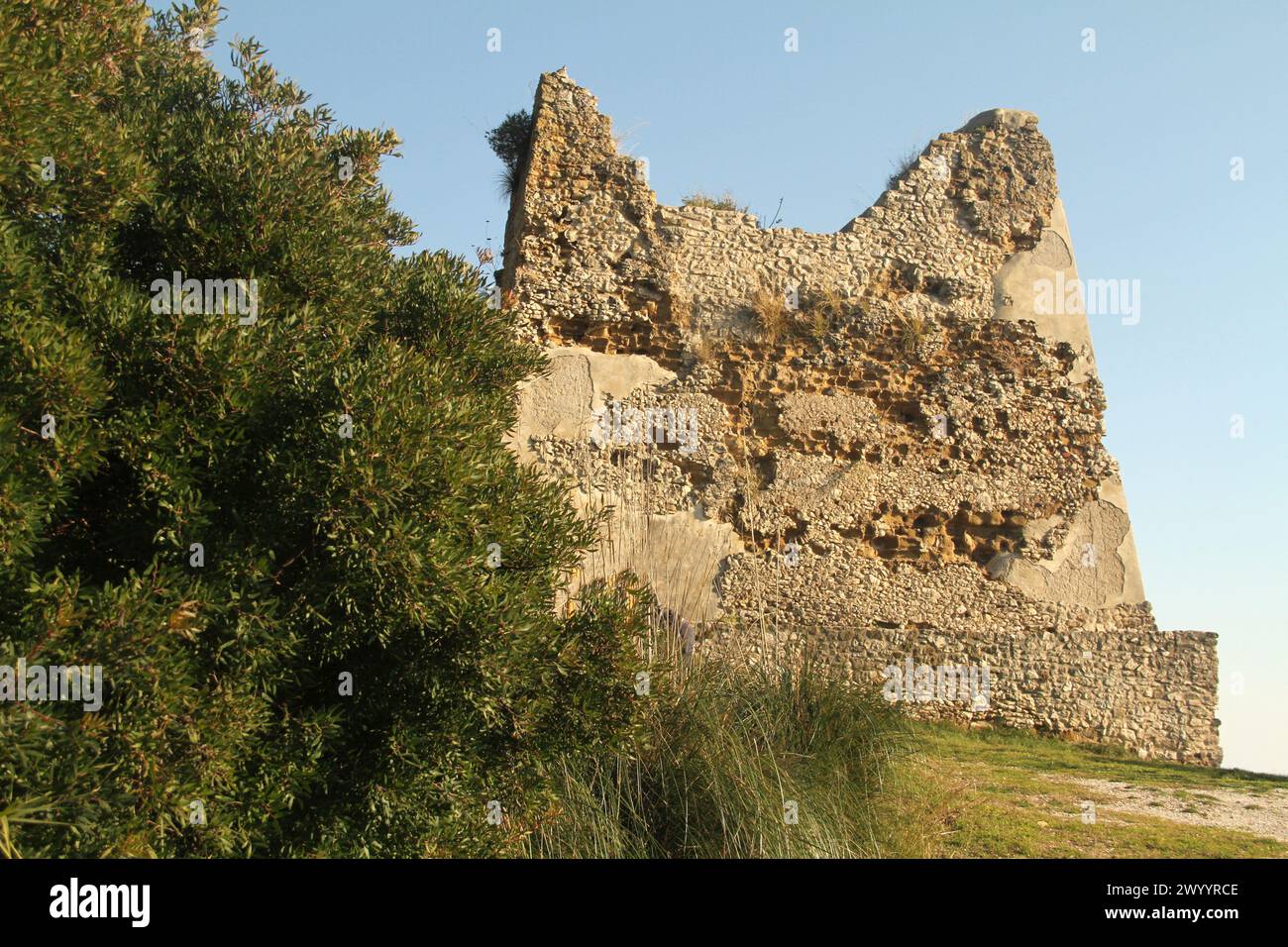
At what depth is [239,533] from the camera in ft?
13.8

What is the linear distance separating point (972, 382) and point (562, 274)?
15.2 ft

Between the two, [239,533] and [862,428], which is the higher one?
[862,428]

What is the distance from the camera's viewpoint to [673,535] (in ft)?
21.3

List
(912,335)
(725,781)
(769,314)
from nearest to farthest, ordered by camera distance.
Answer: (725,781), (769,314), (912,335)

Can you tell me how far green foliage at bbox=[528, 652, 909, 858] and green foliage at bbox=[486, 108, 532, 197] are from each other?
823 centimetres

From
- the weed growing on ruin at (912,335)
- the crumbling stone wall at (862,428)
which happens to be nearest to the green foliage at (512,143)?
the crumbling stone wall at (862,428)

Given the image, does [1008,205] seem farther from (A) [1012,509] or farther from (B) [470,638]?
(B) [470,638]

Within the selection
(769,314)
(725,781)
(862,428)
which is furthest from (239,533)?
(862,428)

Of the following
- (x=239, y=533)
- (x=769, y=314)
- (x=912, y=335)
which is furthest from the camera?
(x=912, y=335)

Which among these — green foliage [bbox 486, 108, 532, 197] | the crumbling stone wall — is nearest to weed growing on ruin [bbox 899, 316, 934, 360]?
the crumbling stone wall

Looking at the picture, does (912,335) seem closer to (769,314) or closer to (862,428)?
(862,428)

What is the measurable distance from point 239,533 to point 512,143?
9318 millimetres

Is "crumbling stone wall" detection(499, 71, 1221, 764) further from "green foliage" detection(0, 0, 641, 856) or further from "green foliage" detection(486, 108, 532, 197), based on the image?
"green foliage" detection(0, 0, 641, 856)
